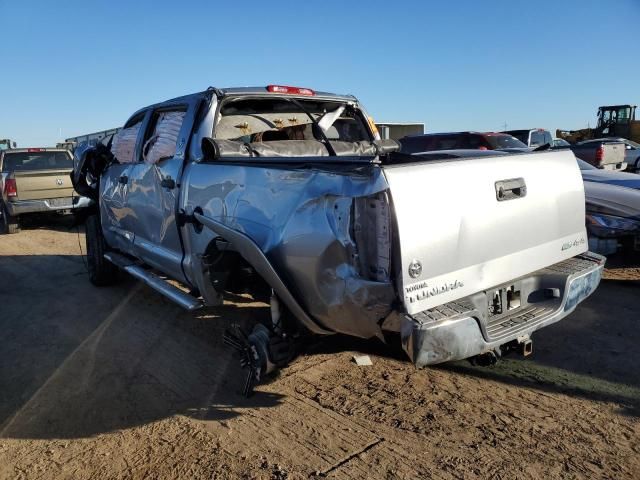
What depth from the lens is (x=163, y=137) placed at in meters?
4.67

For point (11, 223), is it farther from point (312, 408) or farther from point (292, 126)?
point (312, 408)

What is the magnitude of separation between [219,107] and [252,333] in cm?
189

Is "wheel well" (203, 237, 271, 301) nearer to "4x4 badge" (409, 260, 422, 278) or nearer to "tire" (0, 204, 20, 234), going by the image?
"4x4 badge" (409, 260, 422, 278)

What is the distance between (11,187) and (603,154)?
15214mm

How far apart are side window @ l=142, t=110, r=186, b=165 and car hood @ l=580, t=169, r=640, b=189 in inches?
225

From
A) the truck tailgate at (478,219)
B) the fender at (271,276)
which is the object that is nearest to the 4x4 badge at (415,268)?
the truck tailgate at (478,219)

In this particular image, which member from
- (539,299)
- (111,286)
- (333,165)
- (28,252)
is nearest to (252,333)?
(333,165)

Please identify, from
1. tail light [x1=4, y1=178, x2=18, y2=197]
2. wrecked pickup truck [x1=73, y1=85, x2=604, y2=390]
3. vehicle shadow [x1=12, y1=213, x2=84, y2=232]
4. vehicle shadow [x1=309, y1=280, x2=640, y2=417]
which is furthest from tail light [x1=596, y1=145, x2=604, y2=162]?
tail light [x1=4, y1=178, x2=18, y2=197]

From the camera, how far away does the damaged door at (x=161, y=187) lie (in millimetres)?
4312

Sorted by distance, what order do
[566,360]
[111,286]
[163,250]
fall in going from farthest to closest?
[111,286] < [163,250] < [566,360]

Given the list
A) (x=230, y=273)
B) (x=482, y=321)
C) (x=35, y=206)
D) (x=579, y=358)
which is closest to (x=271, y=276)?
(x=230, y=273)

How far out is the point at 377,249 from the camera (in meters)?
2.64

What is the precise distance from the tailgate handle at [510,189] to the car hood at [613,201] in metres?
3.75

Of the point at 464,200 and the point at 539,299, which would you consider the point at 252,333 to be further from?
the point at 539,299
